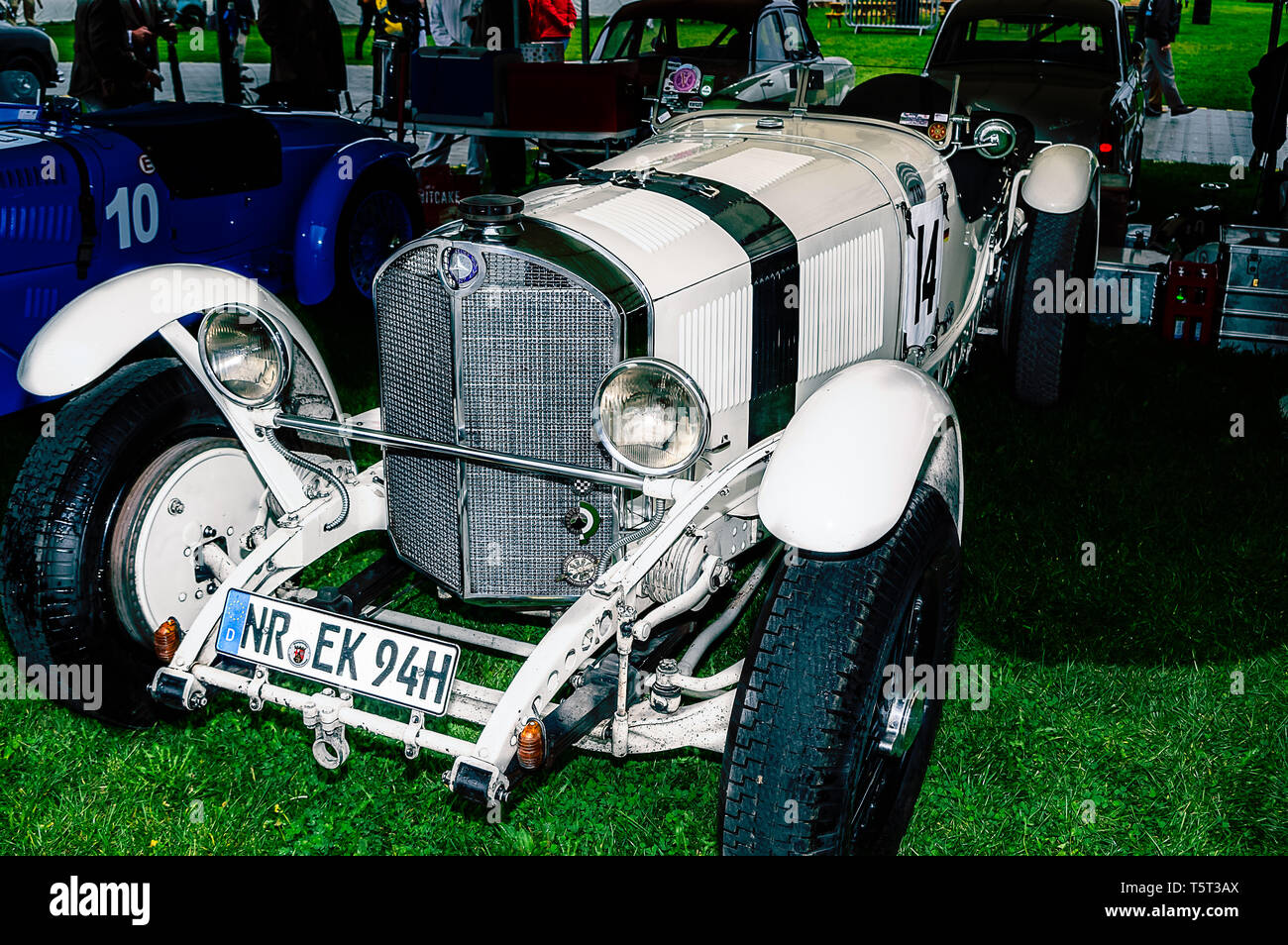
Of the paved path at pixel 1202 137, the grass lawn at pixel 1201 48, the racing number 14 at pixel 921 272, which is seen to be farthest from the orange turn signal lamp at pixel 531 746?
the paved path at pixel 1202 137

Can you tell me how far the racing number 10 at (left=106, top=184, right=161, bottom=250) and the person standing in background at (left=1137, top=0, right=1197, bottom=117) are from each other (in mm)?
9600

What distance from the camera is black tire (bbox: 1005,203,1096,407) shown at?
15.5 ft

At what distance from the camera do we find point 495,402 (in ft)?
8.42

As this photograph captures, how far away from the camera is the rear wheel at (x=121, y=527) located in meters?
2.71

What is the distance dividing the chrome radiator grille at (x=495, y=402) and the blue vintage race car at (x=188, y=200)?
2644 millimetres

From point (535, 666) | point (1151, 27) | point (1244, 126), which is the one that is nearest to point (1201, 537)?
point (535, 666)

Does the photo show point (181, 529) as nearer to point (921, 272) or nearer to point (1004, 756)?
point (1004, 756)

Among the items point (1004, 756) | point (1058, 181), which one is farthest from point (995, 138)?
point (1004, 756)

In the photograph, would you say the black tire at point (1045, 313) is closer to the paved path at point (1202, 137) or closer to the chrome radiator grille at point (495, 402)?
the chrome radiator grille at point (495, 402)

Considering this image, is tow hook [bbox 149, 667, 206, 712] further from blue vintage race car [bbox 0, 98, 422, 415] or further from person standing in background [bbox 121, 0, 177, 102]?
person standing in background [bbox 121, 0, 177, 102]

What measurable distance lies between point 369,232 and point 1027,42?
4652 mm

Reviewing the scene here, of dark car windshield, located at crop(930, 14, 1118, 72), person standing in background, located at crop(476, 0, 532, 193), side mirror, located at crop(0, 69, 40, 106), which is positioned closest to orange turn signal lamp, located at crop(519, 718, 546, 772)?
side mirror, located at crop(0, 69, 40, 106)
